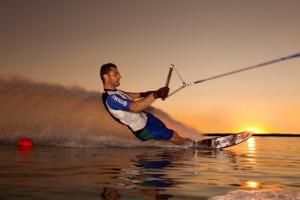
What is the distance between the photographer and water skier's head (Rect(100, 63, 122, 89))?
10250 millimetres

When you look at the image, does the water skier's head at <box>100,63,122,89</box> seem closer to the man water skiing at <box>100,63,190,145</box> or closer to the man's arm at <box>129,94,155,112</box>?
the man water skiing at <box>100,63,190,145</box>

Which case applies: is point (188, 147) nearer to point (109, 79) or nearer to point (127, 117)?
point (127, 117)

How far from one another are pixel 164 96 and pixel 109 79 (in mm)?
1770

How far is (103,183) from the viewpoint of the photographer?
4.56 m

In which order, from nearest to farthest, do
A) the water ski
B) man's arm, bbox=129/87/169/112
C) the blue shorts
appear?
man's arm, bbox=129/87/169/112 → the blue shorts → the water ski

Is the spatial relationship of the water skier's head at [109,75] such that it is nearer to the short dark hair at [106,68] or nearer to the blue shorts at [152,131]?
the short dark hair at [106,68]

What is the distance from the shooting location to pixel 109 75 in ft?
33.7

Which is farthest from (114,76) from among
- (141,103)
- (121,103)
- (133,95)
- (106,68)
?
(133,95)

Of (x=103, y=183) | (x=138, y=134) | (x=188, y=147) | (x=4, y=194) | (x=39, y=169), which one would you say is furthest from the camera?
(x=188, y=147)

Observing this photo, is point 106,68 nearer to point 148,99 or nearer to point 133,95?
point 133,95

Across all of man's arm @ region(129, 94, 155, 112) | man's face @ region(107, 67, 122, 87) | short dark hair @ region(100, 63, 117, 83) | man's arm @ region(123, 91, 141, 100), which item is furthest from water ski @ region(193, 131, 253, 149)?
short dark hair @ region(100, 63, 117, 83)

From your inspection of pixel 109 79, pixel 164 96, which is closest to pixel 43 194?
pixel 164 96

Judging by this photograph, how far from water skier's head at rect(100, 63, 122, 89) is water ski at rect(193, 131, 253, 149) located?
385cm

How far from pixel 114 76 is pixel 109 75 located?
13 cm
